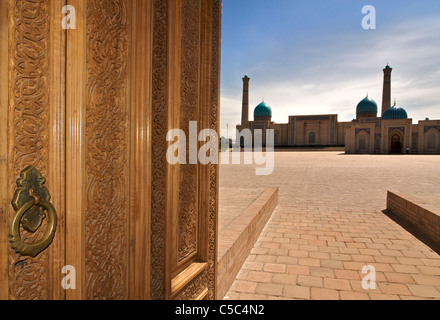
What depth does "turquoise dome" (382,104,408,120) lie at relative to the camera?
33.2m

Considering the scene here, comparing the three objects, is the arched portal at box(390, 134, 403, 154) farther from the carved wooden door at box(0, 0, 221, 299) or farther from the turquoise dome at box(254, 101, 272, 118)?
the carved wooden door at box(0, 0, 221, 299)

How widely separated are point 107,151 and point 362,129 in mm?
36499

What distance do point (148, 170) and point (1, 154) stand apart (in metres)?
0.53

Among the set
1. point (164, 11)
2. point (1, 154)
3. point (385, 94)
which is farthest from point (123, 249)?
point (385, 94)

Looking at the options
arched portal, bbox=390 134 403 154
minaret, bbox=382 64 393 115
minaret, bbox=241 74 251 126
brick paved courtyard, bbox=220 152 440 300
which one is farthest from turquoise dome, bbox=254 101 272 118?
brick paved courtyard, bbox=220 152 440 300

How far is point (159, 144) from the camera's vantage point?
1.33m

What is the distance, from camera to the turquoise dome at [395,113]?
33.2m

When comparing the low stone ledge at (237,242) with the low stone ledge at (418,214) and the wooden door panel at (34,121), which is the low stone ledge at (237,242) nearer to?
the wooden door panel at (34,121)

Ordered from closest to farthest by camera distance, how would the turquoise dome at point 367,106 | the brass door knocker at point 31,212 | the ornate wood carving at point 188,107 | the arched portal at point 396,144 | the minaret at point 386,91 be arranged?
the brass door knocker at point 31,212 → the ornate wood carving at point 188,107 → the arched portal at point 396,144 → the minaret at point 386,91 → the turquoise dome at point 367,106

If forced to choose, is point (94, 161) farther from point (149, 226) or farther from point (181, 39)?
point (181, 39)

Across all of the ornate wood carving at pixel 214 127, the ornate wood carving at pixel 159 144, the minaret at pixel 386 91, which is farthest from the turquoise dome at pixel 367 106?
the ornate wood carving at pixel 159 144

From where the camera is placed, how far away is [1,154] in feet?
2.48

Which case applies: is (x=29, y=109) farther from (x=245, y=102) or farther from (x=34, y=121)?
(x=245, y=102)

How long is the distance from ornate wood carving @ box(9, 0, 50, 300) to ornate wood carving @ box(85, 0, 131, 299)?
150 millimetres
